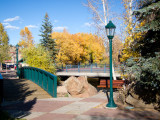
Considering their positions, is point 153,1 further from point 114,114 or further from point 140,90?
point 114,114

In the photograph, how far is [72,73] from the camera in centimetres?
2883

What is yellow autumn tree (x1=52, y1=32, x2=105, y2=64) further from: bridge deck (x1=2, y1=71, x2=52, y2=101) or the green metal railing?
bridge deck (x1=2, y1=71, x2=52, y2=101)

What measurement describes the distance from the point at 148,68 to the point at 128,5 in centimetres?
832

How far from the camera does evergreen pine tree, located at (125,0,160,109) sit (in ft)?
22.8

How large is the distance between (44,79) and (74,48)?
3018 centimetres

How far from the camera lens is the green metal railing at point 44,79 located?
1143 cm

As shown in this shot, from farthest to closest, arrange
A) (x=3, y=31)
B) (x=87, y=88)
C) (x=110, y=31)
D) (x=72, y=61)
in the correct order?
(x=3, y=31) < (x=72, y=61) < (x=87, y=88) < (x=110, y=31)

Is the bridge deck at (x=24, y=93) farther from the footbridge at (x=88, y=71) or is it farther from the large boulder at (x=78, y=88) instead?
the footbridge at (x=88, y=71)

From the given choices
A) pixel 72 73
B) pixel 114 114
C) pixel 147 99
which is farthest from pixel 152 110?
pixel 72 73

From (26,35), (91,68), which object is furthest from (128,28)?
(26,35)

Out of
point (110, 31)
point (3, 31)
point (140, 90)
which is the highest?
point (3, 31)

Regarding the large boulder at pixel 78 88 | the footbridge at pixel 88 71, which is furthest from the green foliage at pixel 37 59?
the footbridge at pixel 88 71

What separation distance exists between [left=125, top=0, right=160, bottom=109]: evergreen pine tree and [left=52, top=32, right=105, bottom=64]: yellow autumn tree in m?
30.1

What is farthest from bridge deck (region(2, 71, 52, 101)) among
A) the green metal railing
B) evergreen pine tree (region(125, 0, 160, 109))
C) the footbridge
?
the footbridge
